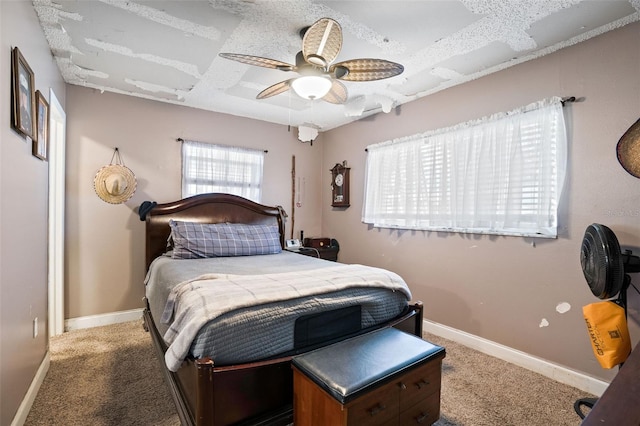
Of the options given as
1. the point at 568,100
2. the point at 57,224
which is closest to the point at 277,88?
the point at 568,100

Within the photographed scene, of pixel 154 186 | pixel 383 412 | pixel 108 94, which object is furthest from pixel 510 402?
pixel 108 94

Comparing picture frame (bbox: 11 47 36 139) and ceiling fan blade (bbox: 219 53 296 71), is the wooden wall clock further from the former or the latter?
picture frame (bbox: 11 47 36 139)

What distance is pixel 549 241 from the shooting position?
7.63 feet

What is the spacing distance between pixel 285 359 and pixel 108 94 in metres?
3.33

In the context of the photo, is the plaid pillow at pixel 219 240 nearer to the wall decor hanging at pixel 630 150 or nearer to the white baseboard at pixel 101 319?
the white baseboard at pixel 101 319

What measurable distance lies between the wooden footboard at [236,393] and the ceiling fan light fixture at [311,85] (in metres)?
1.67

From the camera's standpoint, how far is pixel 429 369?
61.4 inches

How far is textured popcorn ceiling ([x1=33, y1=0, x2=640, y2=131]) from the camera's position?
187 centimetres

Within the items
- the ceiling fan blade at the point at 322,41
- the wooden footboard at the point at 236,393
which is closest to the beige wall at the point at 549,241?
the ceiling fan blade at the point at 322,41

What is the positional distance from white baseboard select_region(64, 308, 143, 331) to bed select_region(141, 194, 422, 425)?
45.7 inches

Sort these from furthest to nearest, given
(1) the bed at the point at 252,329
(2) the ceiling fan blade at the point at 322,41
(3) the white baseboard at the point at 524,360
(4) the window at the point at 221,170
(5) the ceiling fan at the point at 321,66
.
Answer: (4) the window at the point at 221,170, (3) the white baseboard at the point at 524,360, (5) the ceiling fan at the point at 321,66, (2) the ceiling fan blade at the point at 322,41, (1) the bed at the point at 252,329

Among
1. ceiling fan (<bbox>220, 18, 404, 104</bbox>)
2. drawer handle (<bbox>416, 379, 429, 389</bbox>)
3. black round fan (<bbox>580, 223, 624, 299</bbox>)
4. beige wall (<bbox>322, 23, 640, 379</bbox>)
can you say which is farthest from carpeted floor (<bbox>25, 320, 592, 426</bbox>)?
ceiling fan (<bbox>220, 18, 404, 104</bbox>)

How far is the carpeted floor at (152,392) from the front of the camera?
1795 mm

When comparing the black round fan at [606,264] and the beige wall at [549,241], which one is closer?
the black round fan at [606,264]
